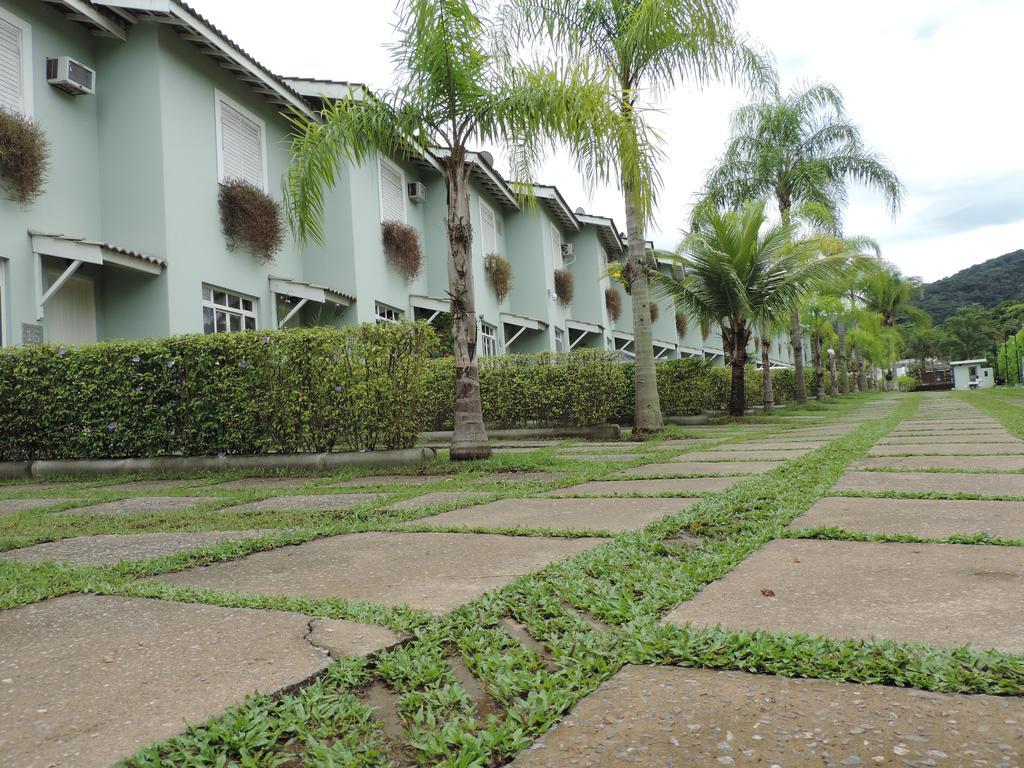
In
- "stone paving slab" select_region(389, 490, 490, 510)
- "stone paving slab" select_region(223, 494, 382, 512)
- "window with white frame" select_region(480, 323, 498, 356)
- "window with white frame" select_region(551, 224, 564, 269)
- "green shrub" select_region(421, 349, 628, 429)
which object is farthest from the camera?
"window with white frame" select_region(551, 224, 564, 269)

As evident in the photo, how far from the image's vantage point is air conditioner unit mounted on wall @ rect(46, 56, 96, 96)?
363 inches

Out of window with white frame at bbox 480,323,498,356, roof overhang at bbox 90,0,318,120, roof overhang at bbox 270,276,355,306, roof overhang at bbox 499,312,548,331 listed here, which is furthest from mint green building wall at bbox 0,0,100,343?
roof overhang at bbox 499,312,548,331

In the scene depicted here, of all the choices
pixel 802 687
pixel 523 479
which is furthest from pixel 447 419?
pixel 802 687

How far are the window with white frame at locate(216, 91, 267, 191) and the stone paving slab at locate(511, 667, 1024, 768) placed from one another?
37.5 feet

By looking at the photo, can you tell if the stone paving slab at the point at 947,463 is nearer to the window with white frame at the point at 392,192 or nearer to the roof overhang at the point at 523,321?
the window with white frame at the point at 392,192

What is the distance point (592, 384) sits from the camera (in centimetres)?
1173

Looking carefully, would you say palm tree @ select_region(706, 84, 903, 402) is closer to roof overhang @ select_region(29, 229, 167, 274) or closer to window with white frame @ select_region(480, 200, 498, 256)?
window with white frame @ select_region(480, 200, 498, 256)

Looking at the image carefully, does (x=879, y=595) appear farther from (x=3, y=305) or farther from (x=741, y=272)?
(x=741, y=272)

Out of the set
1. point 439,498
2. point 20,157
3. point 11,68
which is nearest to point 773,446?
point 439,498

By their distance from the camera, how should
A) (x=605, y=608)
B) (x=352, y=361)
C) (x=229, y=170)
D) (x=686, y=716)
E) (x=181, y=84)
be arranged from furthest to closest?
(x=229, y=170) → (x=181, y=84) → (x=352, y=361) → (x=605, y=608) → (x=686, y=716)

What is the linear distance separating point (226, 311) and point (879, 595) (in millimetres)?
10738

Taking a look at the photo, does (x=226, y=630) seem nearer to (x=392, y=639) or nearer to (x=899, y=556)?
(x=392, y=639)

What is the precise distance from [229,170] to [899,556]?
11.3 m

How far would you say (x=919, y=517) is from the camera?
3.37 meters
